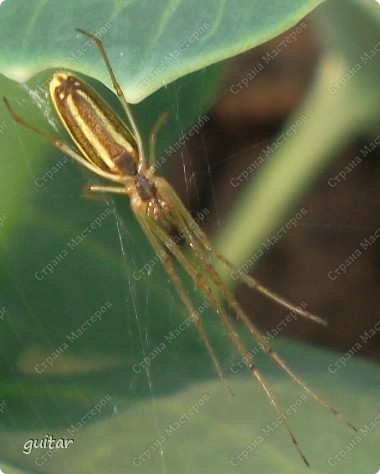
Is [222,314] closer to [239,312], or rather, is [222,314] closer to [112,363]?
[239,312]

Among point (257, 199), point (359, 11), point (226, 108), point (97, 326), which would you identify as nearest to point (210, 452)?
point (97, 326)

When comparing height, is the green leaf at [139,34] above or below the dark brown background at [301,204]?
above

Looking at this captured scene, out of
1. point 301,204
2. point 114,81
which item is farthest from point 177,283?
point 114,81

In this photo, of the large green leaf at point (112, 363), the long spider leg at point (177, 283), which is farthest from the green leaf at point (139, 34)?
the long spider leg at point (177, 283)

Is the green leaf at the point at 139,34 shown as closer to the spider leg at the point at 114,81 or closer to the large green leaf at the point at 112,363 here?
the spider leg at the point at 114,81

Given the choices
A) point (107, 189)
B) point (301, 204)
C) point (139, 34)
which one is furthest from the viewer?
point (301, 204)

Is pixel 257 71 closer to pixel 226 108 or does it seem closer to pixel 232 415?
pixel 226 108

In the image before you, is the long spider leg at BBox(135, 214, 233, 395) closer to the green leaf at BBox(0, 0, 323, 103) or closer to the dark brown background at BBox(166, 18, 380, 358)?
the dark brown background at BBox(166, 18, 380, 358)
